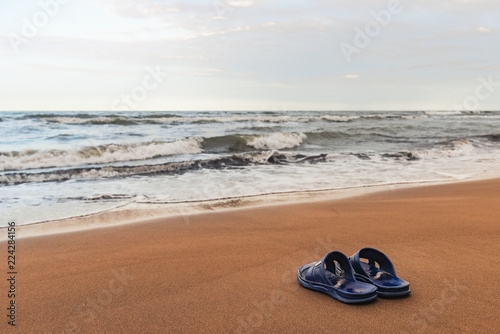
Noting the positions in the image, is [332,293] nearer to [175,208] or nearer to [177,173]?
[175,208]

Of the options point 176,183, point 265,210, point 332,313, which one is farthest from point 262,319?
point 176,183

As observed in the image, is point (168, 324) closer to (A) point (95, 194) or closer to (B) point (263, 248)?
(B) point (263, 248)

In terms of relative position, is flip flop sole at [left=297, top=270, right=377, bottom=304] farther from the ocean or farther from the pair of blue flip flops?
the ocean

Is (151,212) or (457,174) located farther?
(457,174)

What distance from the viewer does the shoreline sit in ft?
15.5

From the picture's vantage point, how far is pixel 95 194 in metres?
6.91

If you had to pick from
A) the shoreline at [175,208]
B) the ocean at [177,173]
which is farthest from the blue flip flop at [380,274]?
the ocean at [177,173]

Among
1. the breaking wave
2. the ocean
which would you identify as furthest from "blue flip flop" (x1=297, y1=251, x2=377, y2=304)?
the breaking wave

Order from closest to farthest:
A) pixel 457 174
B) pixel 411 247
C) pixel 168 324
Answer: pixel 168 324 < pixel 411 247 < pixel 457 174

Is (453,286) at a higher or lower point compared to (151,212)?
higher

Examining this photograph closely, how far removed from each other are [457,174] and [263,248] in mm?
7022

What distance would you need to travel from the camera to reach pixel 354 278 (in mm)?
2617

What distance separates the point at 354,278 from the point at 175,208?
11.6 ft

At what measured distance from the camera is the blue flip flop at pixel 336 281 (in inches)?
96.8
